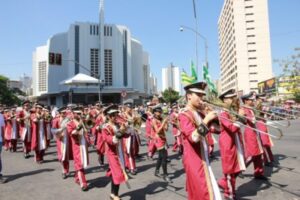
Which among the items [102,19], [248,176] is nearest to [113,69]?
[102,19]

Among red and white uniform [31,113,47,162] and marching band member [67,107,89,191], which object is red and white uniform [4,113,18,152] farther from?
marching band member [67,107,89,191]

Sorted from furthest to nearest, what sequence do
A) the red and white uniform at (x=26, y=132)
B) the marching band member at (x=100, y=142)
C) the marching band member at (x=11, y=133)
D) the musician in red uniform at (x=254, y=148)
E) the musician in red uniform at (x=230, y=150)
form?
the marching band member at (x=11, y=133) → the red and white uniform at (x=26, y=132) → the marching band member at (x=100, y=142) → the musician in red uniform at (x=254, y=148) → the musician in red uniform at (x=230, y=150)

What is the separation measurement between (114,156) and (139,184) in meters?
Answer: 1.69

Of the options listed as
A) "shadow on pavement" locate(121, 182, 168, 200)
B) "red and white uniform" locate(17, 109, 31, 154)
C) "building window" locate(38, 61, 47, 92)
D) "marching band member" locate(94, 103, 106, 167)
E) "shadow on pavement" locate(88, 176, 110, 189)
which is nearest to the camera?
"shadow on pavement" locate(121, 182, 168, 200)

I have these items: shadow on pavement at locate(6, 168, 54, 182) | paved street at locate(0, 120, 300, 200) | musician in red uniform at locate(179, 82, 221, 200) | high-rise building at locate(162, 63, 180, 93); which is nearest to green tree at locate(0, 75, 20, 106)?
paved street at locate(0, 120, 300, 200)

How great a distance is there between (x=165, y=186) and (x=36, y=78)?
Result: 75.5 metres

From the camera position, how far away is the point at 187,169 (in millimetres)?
4434

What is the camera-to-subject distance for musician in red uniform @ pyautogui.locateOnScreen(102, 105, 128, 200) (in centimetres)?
623

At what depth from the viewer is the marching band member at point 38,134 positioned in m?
11.5

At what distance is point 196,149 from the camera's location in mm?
4430

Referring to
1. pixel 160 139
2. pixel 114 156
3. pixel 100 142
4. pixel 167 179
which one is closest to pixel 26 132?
pixel 100 142

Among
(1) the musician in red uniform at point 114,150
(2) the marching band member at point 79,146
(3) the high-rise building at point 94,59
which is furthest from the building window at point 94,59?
(1) the musician in red uniform at point 114,150

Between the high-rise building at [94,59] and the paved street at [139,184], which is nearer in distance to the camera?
the paved street at [139,184]

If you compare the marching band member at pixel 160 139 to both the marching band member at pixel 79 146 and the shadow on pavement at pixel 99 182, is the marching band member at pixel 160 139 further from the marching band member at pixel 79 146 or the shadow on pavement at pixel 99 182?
the marching band member at pixel 79 146
